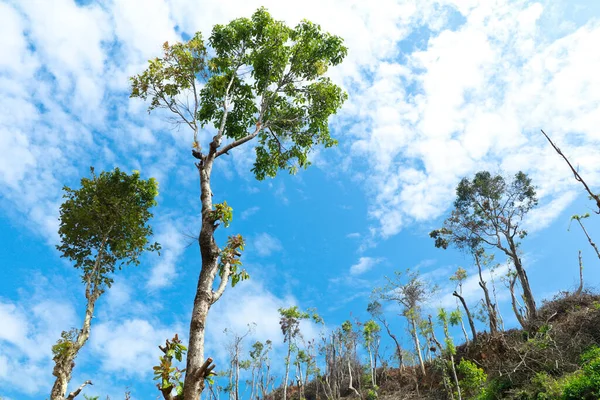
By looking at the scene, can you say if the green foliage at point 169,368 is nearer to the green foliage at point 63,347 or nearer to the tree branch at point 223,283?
the tree branch at point 223,283

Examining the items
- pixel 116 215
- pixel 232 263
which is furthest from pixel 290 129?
pixel 116 215

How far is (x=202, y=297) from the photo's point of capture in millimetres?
4965

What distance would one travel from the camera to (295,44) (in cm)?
962

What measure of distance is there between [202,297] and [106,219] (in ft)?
36.4

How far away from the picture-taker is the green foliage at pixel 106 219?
46.1ft

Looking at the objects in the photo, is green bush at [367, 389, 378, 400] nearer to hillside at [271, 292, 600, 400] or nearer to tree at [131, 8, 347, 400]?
hillside at [271, 292, 600, 400]

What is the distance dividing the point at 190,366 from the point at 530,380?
1470 centimetres

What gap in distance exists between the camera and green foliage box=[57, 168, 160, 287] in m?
14.1

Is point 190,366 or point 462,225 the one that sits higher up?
point 462,225

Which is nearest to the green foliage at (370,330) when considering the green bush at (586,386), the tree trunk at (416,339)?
the tree trunk at (416,339)

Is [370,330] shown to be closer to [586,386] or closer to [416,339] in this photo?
[416,339]

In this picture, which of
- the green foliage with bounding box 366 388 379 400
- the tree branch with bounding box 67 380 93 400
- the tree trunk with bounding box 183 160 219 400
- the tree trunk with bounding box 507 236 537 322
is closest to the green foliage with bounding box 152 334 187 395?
the tree trunk with bounding box 183 160 219 400

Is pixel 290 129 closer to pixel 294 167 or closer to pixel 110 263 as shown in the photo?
pixel 294 167

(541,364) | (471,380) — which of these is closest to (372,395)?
(471,380)
